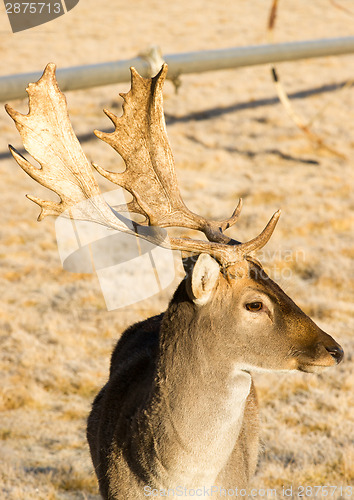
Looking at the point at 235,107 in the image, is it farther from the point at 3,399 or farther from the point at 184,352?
the point at 184,352

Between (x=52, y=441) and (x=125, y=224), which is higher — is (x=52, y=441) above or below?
below

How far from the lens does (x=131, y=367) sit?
3482 mm

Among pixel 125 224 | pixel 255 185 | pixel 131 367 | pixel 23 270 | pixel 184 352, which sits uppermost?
pixel 125 224

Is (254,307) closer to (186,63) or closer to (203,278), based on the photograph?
(203,278)

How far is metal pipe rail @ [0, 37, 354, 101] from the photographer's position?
23.7 ft

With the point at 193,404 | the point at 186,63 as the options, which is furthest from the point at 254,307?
the point at 186,63

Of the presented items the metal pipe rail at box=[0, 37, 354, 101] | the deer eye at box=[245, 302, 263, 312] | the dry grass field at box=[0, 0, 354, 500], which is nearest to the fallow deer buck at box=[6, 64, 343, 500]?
the deer eye at box=[245, 302, 263, 312]

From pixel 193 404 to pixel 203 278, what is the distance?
0.59 metres

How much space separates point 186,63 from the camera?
901 cm

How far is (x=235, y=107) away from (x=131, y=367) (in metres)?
10.2

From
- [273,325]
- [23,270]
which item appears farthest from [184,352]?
[23,270]

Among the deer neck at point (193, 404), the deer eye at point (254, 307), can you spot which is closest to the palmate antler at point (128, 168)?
the deer eye at point (254, 307)

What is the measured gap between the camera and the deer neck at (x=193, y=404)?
9.33 ft

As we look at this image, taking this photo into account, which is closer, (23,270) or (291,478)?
(291,478)
